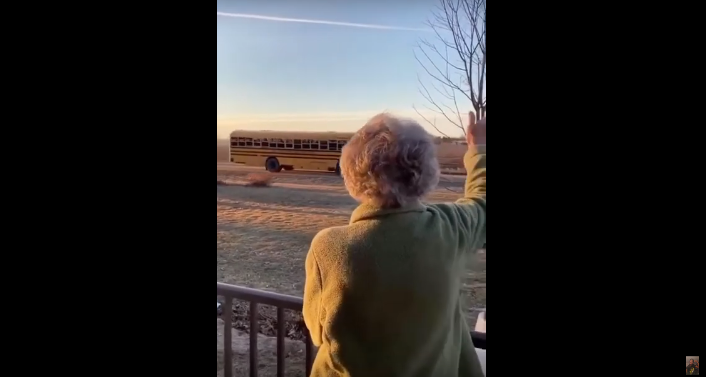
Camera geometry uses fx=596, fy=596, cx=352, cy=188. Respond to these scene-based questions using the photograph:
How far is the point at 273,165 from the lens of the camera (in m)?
1.40

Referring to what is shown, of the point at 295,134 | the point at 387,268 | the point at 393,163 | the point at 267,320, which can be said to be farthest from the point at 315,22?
the point at 267,320

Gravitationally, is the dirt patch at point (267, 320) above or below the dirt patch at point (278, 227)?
below

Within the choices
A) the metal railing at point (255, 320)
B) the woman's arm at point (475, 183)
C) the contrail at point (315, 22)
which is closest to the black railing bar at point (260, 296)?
the metal railing at point (255, 320)

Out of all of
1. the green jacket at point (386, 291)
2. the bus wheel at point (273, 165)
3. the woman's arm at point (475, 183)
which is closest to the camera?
the green jacket at point (386, 291)

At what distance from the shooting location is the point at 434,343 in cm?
123

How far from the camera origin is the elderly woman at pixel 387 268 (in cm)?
117

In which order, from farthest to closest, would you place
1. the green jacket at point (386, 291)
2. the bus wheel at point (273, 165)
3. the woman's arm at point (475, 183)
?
the bus wheel at point (273, 165) → the woman's arm at point (475, 183) → the green jacket at point (386, 291)

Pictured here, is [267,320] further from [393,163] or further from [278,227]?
[393,163]

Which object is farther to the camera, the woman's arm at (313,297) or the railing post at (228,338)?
the railing post at (228,338)

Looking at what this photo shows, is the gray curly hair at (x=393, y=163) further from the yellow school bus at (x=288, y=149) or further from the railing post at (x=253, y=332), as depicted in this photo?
the railing post at (x=253, y=332)

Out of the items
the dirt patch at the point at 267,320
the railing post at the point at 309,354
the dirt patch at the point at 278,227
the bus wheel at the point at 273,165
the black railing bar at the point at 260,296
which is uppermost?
the bus wheel at the point at 273,165
